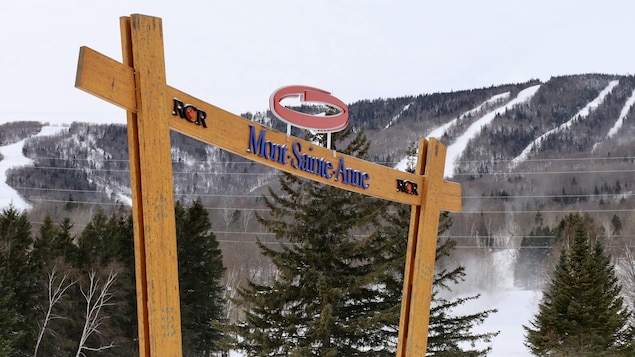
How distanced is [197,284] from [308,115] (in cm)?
1982

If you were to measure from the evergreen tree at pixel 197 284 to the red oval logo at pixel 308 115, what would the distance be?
733 inches

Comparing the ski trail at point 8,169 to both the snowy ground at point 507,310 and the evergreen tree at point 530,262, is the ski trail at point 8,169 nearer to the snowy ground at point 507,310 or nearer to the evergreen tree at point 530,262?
the snowy ground at point 507,310

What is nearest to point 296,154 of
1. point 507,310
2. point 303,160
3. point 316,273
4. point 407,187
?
point 303,160

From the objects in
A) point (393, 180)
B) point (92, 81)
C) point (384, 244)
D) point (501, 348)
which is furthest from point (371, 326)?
point (501, 348)

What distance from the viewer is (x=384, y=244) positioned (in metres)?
15.2

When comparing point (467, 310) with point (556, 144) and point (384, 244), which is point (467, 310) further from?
point (556, 144)

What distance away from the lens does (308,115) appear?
19.9ft

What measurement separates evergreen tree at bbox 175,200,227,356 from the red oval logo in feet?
61.1

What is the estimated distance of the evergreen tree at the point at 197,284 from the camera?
24.5m

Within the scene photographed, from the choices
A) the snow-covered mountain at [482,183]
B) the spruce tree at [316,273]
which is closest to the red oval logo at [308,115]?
the spruce tree at [316,273]

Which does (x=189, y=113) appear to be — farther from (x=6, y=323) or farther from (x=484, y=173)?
(x=484, y=173)

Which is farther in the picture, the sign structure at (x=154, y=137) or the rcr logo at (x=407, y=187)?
the rcr logo at (x=407, y=187)

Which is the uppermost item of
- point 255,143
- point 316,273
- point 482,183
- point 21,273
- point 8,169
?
point 482,183

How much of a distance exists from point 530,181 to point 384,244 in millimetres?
120270
